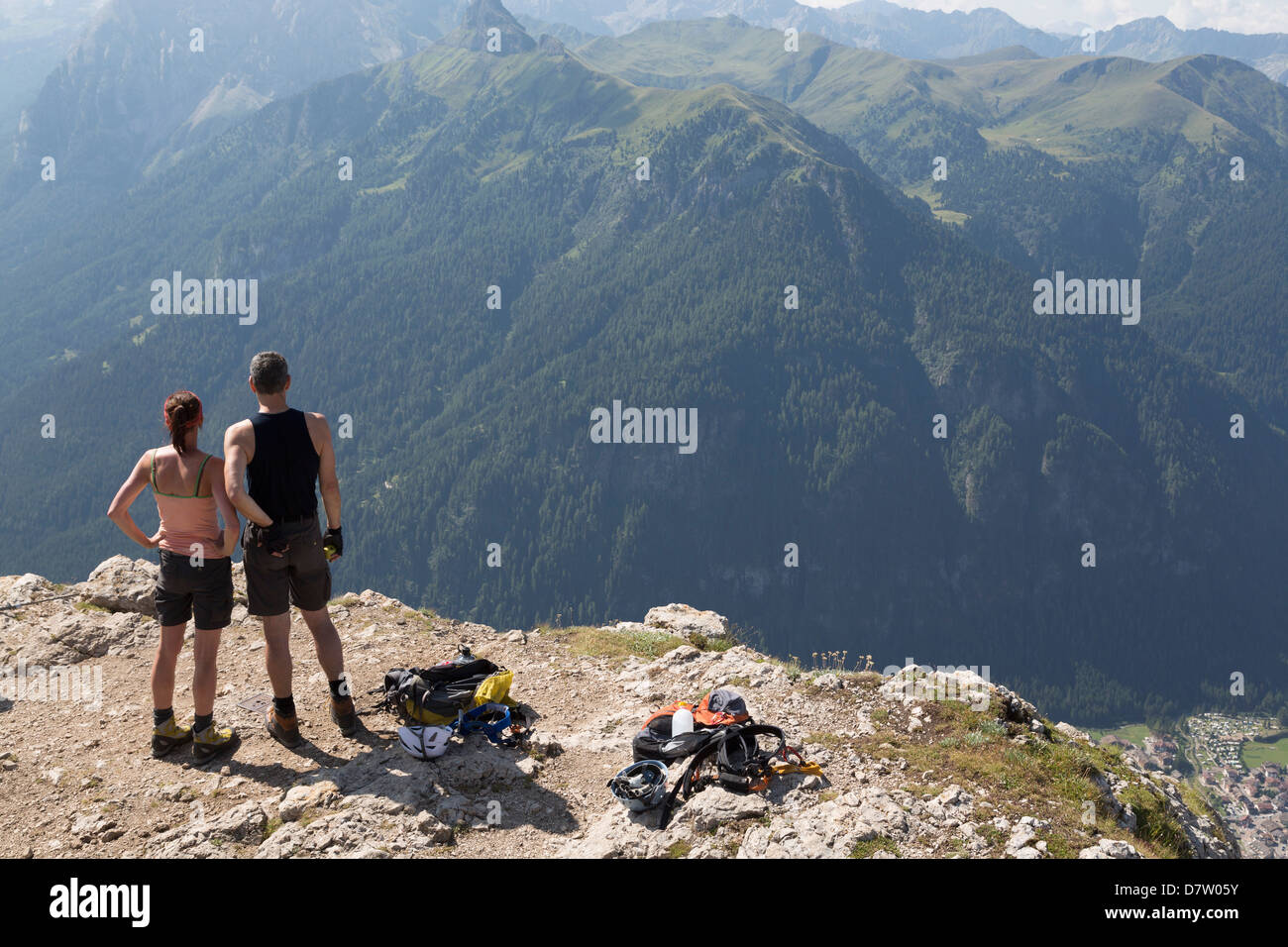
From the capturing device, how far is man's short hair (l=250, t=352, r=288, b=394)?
28.2 ft

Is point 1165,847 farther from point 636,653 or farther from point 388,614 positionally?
point 388,614

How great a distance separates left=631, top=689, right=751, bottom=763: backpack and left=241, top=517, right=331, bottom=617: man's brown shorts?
4.55m

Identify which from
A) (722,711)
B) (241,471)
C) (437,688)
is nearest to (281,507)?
(241,471)

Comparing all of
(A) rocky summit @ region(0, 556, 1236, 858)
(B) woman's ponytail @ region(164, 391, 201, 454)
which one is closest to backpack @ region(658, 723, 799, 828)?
(A) rocky summit @ region(0, 556, 1236, 858)

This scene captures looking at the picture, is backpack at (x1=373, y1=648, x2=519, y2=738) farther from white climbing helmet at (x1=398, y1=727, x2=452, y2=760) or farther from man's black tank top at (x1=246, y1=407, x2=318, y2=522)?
man's black tank top at (x1=246, y1=407, x2=318, y2=522)

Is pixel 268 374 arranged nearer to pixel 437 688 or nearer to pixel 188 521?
pixel 188 521

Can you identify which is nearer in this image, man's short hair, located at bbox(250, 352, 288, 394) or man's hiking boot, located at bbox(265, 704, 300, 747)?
man's short hair, located at bbox(250, 352, 288, 394)

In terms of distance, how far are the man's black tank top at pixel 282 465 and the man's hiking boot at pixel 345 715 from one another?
2.88 m

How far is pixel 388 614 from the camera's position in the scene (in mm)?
16297

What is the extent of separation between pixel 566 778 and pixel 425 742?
6.13 feet
